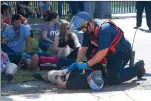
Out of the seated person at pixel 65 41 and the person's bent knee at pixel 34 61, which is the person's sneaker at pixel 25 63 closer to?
the person's bent knee at pixel 34 61

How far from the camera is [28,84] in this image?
721 cm

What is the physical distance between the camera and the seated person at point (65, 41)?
8.51m

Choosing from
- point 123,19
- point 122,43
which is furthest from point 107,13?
point 122,43

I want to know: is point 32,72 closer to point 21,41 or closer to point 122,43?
point 21,41

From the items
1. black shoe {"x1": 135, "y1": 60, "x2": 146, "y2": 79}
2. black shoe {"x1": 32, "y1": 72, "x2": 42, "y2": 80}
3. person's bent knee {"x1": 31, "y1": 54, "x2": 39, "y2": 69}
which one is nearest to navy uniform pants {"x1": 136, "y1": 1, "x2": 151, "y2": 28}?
person's bent knee {"x1": 31, "y1": 54, "x2": 39, "y2": 69}

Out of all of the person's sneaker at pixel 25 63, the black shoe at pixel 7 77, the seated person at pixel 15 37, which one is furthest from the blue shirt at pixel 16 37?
the black shoe at pixel 7 77

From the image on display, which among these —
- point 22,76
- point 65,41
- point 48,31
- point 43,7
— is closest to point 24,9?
point 43,7

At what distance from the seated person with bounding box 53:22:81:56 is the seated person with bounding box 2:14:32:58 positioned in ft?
1.95

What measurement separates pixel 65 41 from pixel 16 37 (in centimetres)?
96

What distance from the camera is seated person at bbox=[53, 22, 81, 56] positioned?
8508 mm

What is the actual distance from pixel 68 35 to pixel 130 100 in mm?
2758

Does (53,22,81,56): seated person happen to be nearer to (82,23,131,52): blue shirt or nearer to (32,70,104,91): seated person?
(32,70,104,91): seated person

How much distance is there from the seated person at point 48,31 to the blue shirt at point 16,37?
0.67 metres

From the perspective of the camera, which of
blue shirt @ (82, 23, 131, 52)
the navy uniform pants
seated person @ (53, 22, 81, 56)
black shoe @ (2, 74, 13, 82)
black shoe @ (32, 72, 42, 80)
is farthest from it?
the navy uniform pants
